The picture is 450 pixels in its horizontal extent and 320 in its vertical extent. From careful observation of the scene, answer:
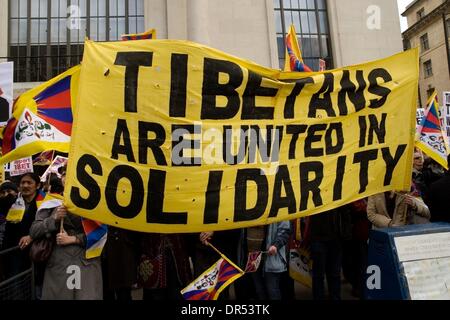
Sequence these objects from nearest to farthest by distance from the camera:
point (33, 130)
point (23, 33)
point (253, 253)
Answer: point (33, 130), point (253, 253), point (23, 33)

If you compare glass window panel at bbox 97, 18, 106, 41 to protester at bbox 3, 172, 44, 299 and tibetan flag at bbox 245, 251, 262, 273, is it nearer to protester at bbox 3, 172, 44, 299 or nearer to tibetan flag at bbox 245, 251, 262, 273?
protester at bbox 3, 172, 44, 299

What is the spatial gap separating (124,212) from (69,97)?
5.16 feet

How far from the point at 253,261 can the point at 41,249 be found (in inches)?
86.2

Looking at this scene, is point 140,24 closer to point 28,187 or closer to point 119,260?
point 28,187

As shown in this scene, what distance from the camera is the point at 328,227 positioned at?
4652 mm

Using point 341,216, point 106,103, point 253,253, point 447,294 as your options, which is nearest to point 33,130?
point 106,103

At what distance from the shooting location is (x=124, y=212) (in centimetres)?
310

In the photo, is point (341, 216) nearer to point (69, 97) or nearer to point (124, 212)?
point (124, 212)

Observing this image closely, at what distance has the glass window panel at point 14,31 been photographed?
16.9 meters

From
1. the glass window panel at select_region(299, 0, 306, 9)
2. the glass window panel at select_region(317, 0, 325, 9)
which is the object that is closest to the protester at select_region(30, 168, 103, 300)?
the glass window panel at select_region(299, 0, 306, 9)

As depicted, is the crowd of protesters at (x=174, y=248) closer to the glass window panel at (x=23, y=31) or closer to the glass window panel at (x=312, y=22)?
the glass window panel at (x=23, y=31)

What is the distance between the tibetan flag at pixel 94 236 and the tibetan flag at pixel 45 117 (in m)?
0.94

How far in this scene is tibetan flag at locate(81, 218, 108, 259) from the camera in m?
3.49

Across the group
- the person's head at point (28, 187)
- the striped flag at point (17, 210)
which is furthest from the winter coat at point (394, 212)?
the person's head at point (28, 187)
